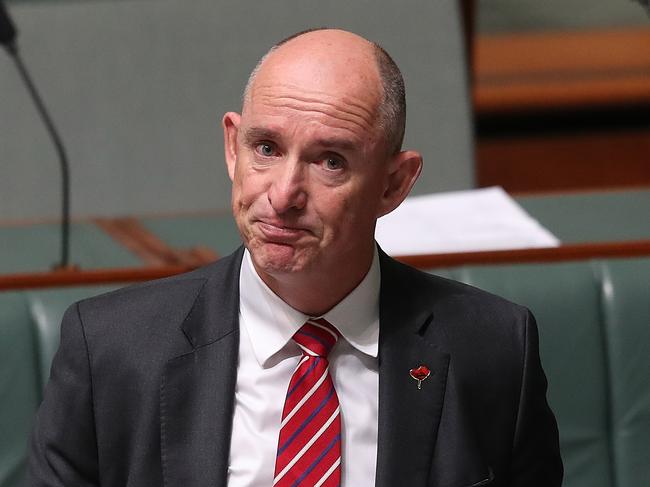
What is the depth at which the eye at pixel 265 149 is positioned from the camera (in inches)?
57.1

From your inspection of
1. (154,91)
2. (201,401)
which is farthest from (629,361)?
(154,91)

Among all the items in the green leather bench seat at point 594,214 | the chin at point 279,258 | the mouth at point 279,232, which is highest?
the mouth at point 279,232

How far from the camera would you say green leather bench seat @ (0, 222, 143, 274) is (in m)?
2.37

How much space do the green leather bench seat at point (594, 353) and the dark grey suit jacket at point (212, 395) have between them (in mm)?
405

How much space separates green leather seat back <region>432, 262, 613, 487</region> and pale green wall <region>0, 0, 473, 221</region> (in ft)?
4.08

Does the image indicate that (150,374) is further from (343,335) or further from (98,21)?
(98,21)

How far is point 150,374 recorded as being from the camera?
156 centimetres

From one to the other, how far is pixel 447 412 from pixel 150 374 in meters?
0.36

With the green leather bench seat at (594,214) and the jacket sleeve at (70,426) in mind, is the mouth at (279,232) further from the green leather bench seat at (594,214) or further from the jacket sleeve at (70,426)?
the green leather bench seat at (594,214)

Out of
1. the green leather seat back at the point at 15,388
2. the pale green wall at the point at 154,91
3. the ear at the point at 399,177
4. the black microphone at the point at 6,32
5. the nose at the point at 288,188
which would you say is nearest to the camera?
the nose at the point at 288,188

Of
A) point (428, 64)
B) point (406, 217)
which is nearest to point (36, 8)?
point (428, 64)

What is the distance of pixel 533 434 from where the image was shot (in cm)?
164

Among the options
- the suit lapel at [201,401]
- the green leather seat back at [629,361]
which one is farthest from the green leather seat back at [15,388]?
the green leather seat back at [629,361]

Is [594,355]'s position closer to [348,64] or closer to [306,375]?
[306,375]
